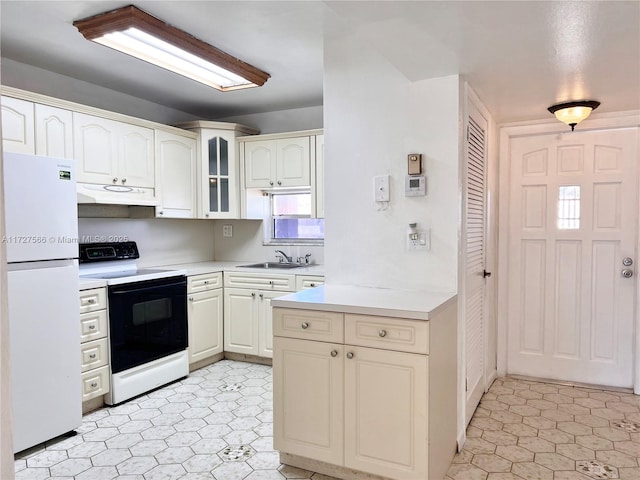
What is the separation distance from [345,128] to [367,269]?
0.83 meters

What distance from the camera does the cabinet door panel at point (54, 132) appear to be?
9.49 feet

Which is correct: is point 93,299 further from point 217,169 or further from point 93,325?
point 217,169

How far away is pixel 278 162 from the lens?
4.13 metres

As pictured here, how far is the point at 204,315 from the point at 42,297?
4.93 ft

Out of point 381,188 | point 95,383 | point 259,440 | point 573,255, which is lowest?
point 259,440

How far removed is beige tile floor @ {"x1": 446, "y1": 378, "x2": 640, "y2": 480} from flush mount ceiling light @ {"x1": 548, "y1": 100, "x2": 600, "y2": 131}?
74.8 inches

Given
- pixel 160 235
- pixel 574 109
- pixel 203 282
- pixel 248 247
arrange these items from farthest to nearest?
pixel 248 247 < pixel 160 235 < pixel 203 282 < pixel 574 109

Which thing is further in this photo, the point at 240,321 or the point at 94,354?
the point at 240,321

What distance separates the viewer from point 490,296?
3.41 metres

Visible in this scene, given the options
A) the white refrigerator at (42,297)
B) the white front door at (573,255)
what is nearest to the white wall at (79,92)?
the white refrigerator at (42,297)

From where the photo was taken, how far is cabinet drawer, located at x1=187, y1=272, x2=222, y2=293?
3715mm

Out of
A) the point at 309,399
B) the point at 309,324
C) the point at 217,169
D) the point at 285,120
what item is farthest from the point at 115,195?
the point at 309,399

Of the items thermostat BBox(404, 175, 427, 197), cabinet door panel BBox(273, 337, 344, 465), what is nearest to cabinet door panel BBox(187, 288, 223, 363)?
cabinet door panel BBox(273, 337, 344, 465)

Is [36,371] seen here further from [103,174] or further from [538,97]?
[538,97]
